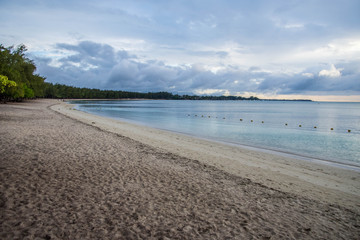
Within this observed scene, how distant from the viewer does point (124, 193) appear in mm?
5965

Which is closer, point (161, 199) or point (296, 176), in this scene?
point (161, 199)

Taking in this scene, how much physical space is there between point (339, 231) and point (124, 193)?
4981 mm

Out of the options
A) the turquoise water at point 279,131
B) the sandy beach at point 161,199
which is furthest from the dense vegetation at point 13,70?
the sandy beach at point 161,199

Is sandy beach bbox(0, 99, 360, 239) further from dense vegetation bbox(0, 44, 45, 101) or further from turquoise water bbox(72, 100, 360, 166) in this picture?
dense vegetation bbox(0, 44, 45, 101)

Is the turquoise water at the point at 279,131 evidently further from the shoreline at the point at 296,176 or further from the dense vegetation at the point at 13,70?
the dense vegetation at the point at 13,70

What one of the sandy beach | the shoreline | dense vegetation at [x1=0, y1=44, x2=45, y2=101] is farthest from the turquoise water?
dense vegetation at [x1=0, y1=44, x2=45, y2=101]

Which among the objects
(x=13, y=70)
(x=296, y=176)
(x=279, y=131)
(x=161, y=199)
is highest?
(x=13, y=70)

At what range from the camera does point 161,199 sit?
18.9 feet

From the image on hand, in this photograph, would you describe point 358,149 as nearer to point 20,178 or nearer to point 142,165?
point 142,165

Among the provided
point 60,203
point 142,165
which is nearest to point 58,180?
point 60,203

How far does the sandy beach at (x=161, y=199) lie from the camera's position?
4379 mm

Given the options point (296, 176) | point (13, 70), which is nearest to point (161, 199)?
point (296, 176)

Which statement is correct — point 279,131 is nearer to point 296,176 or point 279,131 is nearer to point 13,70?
point 296,176

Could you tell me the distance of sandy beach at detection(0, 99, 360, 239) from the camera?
4.38 meters
